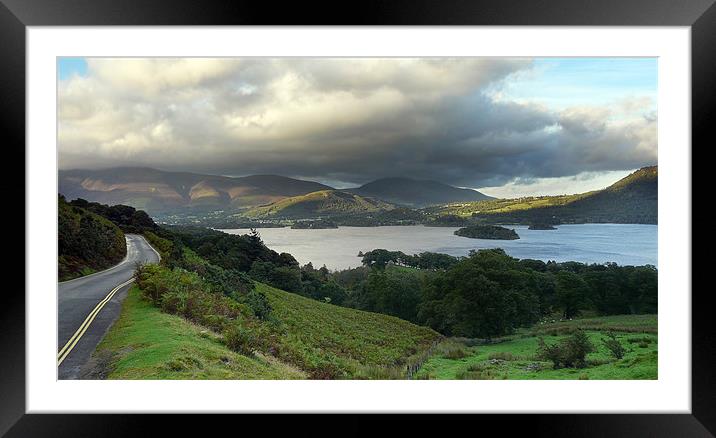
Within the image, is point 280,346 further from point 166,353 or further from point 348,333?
point 166,353

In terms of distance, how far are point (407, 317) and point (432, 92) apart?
2.53 metres

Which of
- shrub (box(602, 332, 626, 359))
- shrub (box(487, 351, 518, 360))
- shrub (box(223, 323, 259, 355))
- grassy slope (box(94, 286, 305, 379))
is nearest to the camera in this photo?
grassy slope (box(94, 286, 305, 379))

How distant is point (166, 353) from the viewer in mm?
4258

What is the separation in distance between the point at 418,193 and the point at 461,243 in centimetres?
77

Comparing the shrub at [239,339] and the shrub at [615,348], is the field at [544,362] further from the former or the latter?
the shrub at [239,339]

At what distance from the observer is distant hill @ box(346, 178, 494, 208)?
527 centimetres

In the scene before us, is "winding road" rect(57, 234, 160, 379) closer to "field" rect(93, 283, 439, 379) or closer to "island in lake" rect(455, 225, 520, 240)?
"field" rect(93, 283, 439, 379)

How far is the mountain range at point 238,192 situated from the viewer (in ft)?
16.8

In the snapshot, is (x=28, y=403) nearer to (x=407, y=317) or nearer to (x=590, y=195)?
(x=407, y=317)

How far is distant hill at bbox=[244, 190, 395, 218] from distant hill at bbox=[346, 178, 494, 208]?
0.19 meters

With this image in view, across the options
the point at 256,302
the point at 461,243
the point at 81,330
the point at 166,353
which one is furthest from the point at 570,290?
the point at 81,330

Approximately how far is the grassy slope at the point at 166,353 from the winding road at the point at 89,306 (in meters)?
0.11

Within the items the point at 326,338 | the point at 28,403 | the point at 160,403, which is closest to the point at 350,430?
the point at 160,403

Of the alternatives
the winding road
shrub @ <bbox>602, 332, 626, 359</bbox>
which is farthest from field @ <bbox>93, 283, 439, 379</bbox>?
shrub @ <bbox>602, 332, 626, 359</bbox>
